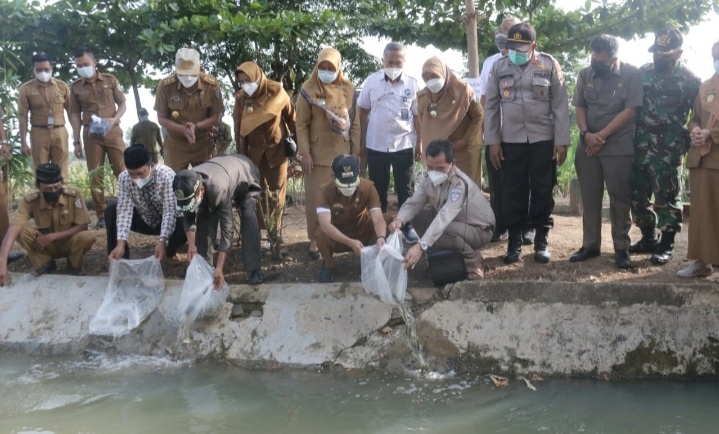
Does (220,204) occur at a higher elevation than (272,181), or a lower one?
lower

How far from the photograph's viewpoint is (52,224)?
579 centimetres

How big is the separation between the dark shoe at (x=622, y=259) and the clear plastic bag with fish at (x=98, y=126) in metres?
4.70

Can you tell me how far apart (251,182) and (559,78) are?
98.2 inches

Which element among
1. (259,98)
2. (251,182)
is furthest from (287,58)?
(251,182)

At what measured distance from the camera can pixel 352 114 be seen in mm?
5902

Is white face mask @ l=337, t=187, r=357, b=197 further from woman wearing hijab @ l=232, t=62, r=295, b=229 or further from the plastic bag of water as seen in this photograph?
woman wearing hijab @ l=232, t=62, r=295, b=229

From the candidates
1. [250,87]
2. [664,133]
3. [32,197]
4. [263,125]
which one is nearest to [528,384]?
[664,133]

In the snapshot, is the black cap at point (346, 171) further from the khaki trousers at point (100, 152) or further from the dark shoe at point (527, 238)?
the khaki trousers at point (100, 152)

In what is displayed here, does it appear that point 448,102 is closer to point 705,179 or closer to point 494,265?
point 494,265

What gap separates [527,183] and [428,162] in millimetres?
967

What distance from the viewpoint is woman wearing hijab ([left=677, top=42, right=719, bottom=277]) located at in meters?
4.76

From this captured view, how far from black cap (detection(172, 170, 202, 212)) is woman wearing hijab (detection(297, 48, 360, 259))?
4.28 feet

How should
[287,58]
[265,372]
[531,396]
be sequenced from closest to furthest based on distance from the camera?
[531,396], [265,372], [287,58]

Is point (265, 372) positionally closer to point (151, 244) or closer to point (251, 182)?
point (251, 182)
